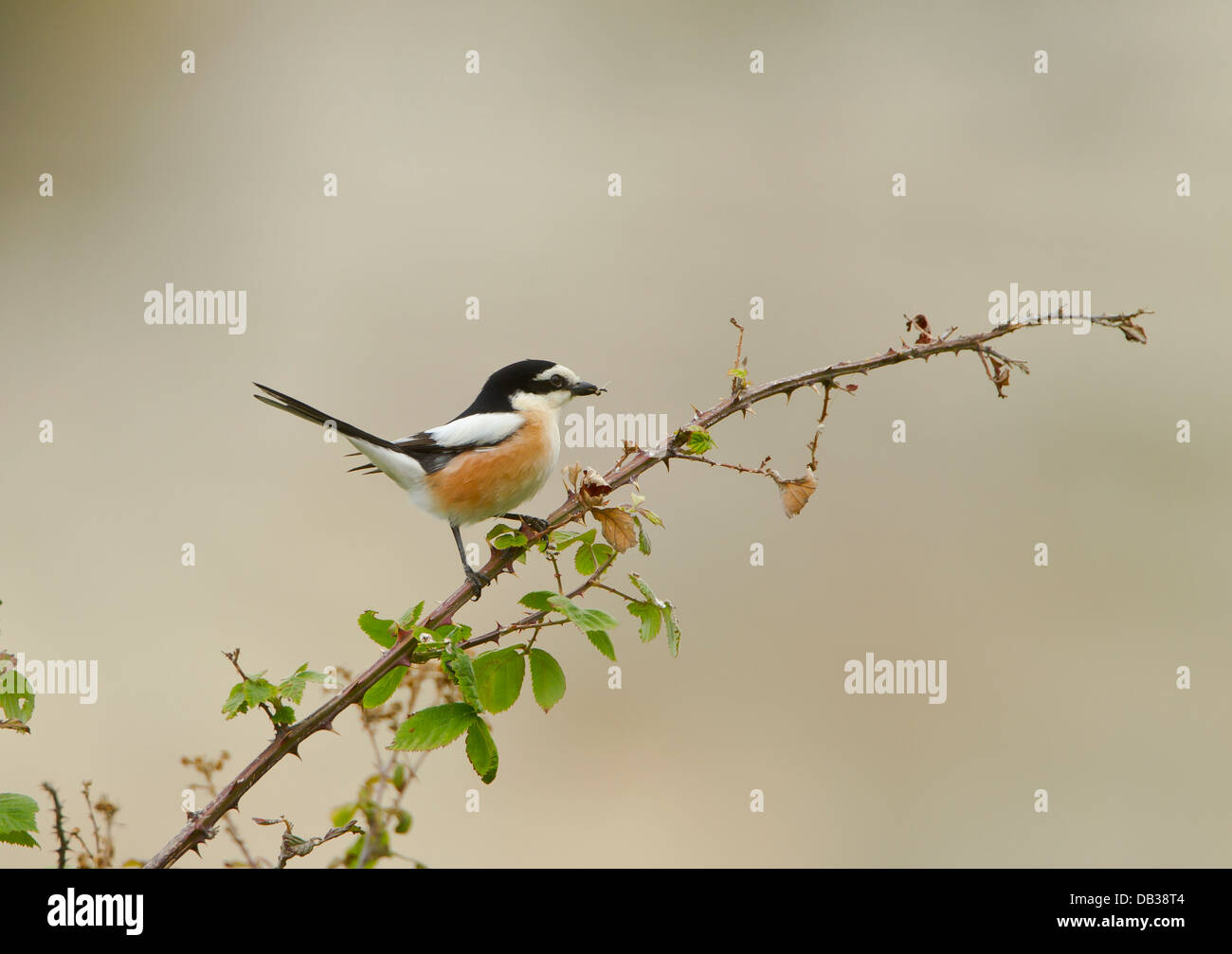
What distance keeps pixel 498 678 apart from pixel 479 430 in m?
1.67

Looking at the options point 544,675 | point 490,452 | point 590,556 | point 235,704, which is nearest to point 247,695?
point 235,704

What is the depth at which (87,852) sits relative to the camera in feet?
5.09

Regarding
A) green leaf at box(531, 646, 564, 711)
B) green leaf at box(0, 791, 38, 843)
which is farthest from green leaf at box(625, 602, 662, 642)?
green leaf at box(0, 791, 38, 843)

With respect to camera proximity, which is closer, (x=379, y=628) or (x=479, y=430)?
(x=379, y=628)

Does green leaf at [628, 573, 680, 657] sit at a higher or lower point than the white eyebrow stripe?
A: lower

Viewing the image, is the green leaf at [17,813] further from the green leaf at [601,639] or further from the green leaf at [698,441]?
the green leaf at [698,441]

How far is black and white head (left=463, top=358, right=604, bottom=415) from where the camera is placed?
3131mm

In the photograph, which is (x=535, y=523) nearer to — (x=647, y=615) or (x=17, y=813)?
(x=647, y=615)

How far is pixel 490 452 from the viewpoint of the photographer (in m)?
2.99

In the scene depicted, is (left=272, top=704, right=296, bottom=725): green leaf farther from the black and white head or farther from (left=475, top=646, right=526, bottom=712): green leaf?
the black and white head

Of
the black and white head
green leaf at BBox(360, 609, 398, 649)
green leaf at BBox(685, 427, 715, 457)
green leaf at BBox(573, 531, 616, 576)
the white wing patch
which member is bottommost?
green leaf at BBox(360, 609, 398, 649)

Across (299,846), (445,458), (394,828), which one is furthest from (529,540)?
(445,458)

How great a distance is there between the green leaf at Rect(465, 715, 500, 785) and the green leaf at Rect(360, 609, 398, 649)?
0.63ft

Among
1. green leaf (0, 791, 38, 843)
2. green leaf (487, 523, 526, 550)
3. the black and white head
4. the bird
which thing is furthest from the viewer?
the black and white head
